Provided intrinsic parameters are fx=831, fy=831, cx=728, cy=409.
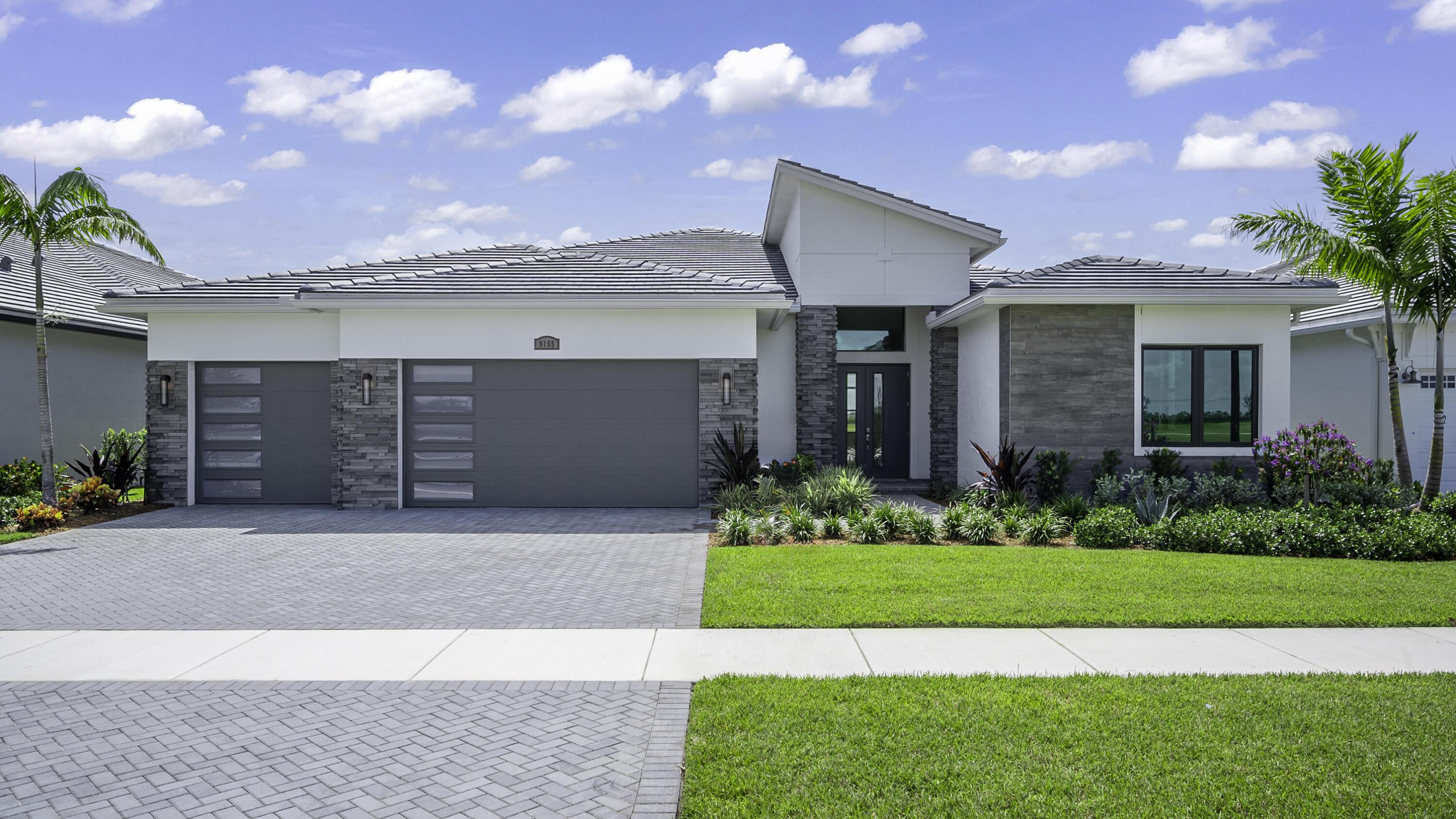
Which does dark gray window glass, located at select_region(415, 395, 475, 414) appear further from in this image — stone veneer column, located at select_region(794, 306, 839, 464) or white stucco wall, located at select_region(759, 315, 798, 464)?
stone veneer column, located at select_region(794, 306, 839, 464)

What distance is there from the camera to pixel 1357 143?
11.1 metres

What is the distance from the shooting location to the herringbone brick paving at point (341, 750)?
3717mm

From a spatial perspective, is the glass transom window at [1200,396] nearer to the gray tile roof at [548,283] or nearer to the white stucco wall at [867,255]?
the white stucco wall at [867,255]

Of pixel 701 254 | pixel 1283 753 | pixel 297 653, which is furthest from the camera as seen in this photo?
pixel 701 254

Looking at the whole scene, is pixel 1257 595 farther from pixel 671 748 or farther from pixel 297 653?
pixel 297 653

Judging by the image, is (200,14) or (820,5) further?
(820,5)

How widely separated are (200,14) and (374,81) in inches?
129

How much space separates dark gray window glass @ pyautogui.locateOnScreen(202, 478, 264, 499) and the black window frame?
14.6m

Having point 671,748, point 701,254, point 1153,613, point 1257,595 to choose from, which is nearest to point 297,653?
point 671,748

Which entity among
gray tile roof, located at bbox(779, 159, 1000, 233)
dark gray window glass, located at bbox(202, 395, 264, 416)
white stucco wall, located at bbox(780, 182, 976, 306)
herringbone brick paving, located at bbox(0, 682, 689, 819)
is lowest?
herringbone brick paving, located at bbox(0, 682, 689, 819)

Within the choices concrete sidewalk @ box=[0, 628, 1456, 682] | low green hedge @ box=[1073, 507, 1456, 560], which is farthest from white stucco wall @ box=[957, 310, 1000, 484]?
concrete sidewalk @ box=[0, 628, 1456, 682]

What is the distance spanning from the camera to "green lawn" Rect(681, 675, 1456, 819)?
11.8ft

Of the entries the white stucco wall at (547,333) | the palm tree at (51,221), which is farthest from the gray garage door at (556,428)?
the palm tree at (51,221)

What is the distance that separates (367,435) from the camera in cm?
1347
